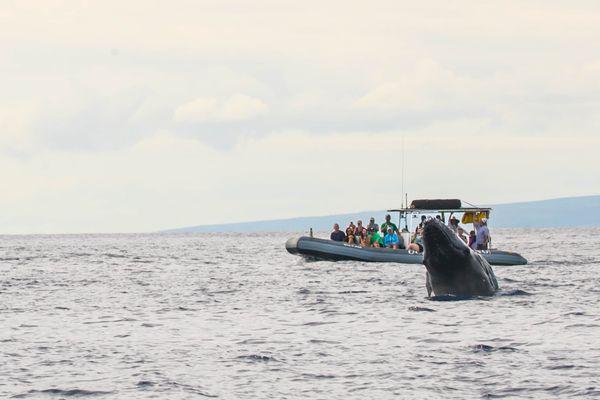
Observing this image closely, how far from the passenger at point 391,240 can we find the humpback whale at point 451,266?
15.5 meters

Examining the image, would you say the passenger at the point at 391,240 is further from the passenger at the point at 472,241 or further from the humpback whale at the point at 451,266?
the humpback whale at the point at 451,266

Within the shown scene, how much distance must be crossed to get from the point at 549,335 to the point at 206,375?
7165mm

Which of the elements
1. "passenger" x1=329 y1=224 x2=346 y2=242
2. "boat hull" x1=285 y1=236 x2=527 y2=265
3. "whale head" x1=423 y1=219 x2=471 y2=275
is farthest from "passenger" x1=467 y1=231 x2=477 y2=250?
"whale head" x1=423 y1=219 x2=471 y2=275

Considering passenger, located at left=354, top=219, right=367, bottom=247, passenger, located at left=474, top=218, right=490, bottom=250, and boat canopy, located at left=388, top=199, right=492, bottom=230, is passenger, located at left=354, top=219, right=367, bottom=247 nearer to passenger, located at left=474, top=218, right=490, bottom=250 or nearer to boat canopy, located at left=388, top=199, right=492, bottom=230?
boat canopy, located at left=388, top=199, right=492, bottom=230

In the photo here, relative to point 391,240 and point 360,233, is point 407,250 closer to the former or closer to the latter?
point 391,240

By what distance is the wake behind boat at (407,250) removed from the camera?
141 ft

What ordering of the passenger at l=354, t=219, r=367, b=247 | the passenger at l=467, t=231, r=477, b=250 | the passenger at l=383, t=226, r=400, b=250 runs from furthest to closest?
the passenger at l=354, t=219, r=367, b=247 → the passenger at l=383, t=226, r=400, b=250 → the passenger at l=467, t=231, r=477, b=250

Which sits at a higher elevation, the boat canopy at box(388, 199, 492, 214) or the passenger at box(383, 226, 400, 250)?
the boat canopy at box(388, 199, 492, 214)

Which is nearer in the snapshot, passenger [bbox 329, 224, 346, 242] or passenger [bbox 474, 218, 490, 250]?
passenger [bbox 474, 218, 490, 250]

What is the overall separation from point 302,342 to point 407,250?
906 inches

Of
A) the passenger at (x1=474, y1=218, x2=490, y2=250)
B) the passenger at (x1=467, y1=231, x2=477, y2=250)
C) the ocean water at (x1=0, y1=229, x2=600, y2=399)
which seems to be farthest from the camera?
the passenger at (x1=467, y1=231, x2=477, y2=250)

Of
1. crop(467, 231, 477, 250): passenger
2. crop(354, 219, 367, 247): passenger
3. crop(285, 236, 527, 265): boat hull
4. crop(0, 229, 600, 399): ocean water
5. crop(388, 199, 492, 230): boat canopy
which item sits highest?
crop(388, 199, 492, 230): boat canopy

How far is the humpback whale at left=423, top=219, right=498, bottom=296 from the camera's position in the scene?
24.4m

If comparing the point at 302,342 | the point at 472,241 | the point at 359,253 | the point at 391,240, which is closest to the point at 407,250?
the point at 391,240
